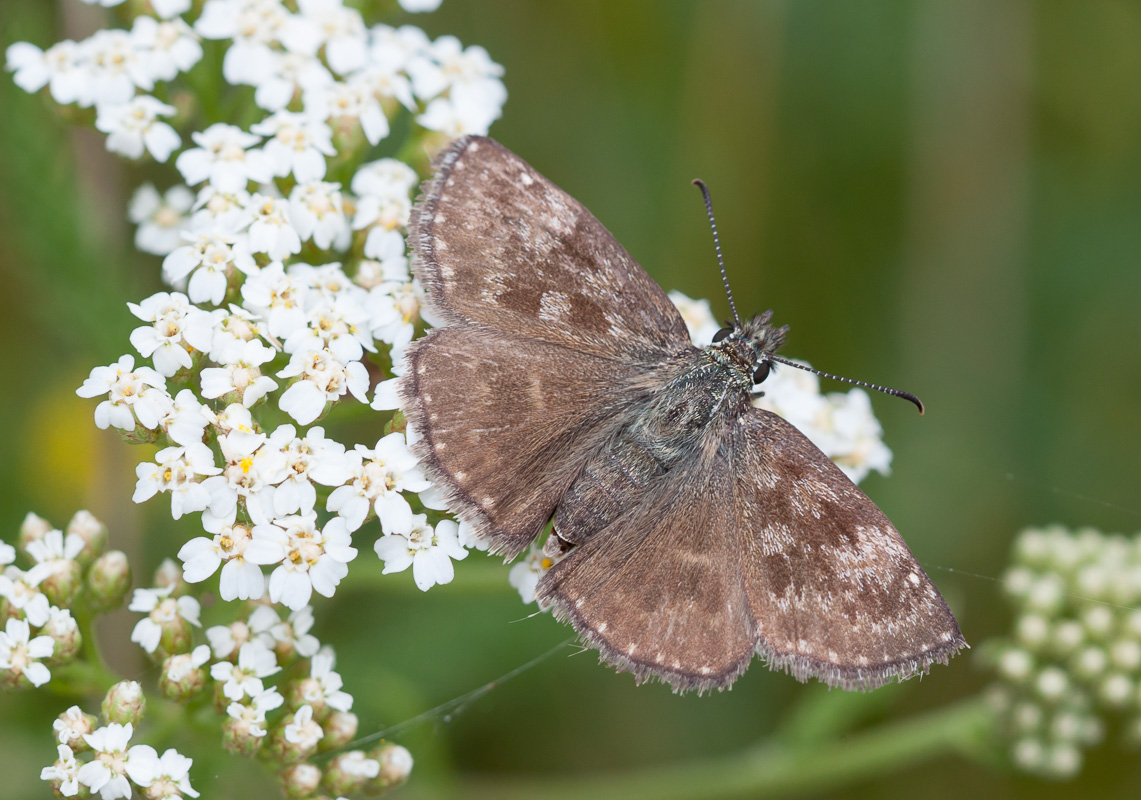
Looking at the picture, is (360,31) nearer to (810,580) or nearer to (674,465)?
(674,465)

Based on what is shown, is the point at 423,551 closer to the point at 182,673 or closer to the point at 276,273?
the point at 182,673

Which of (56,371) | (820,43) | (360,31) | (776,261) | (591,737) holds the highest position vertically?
(360,31)

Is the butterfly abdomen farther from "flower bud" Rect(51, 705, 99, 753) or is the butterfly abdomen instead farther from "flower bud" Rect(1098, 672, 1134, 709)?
"flower bud" Rect(1098, 672, 1134, 709)

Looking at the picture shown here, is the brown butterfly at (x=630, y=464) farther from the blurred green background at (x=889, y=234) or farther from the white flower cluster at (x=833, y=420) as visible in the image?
the blurred green background at (x=889, y=234)

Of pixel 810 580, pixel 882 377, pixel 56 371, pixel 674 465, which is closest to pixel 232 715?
pixel 674 465

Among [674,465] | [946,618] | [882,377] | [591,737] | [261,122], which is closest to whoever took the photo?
[946,618]

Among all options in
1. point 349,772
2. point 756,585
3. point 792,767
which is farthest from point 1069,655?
point 349,772

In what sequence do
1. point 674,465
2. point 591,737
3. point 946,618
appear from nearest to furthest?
point 946,618
point 674,465
point 591,737
